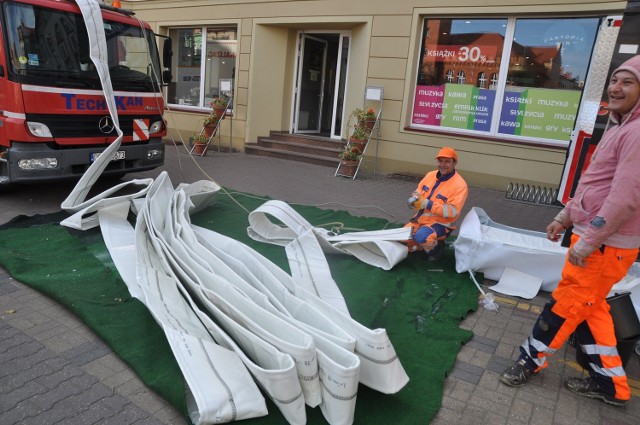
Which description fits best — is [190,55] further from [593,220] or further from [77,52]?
[593,220]

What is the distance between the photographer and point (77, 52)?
19.5 ft

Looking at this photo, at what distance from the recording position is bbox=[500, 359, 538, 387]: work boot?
300 cm

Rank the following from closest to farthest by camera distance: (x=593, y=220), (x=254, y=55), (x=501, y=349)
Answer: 1. (x=593, y=220)
2. (x=501, y=349)
3. (x=254, y=55)

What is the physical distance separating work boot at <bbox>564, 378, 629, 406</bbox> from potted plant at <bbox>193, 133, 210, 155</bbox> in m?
9.58

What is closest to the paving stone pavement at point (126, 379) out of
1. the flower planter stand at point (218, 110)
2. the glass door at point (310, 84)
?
the flower planter stand at point (218, 110)

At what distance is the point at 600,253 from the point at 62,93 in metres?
5.68

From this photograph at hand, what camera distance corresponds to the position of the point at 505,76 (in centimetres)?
884

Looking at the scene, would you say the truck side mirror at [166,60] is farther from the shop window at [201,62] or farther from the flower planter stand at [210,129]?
the shop window at [201,62]

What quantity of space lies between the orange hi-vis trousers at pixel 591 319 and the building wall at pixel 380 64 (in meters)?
6.05

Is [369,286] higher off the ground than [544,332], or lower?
lower

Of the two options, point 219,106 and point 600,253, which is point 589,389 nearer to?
point 600,253

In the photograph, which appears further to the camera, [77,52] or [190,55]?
[190,55]

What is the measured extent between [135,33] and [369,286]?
4987 millimetres

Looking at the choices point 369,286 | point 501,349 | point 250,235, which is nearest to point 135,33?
point 250,235
